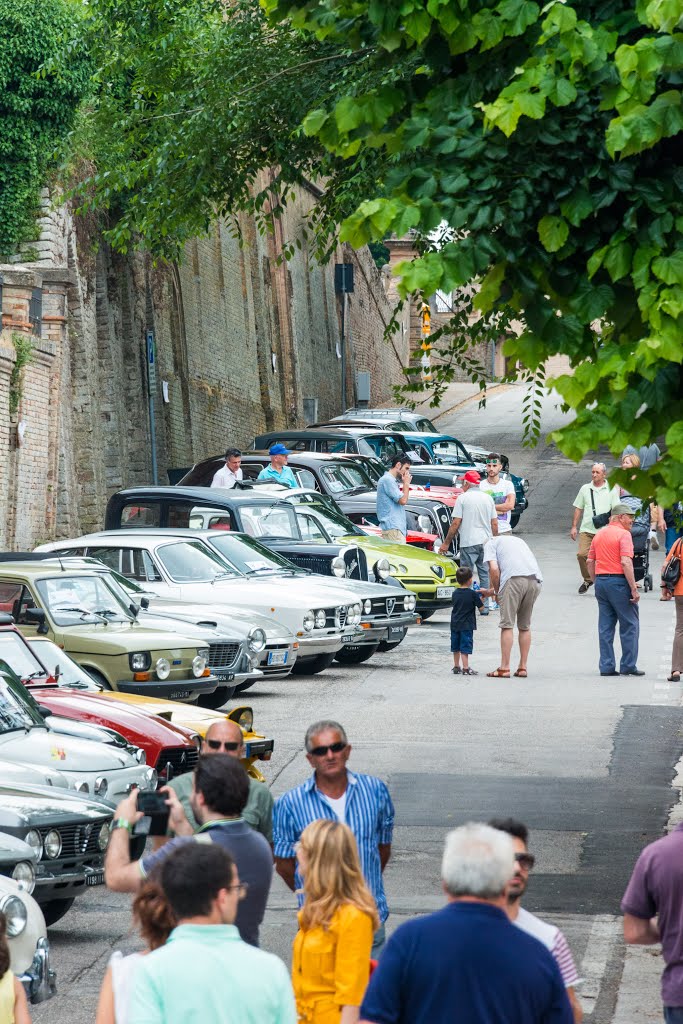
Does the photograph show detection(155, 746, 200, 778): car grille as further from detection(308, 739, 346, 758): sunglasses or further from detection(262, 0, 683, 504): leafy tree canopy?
detection(308, 739, 346, 758): sunglasses

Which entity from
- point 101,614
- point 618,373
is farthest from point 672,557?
point 618,373

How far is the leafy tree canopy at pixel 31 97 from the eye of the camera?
27.0 meters

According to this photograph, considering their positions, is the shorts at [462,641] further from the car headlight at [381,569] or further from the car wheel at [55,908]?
the car wheel at [55,908]

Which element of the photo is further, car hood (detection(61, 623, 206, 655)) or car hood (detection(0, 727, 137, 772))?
car hood (detection(61, 623, 206, 655))

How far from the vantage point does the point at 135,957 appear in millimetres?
4441

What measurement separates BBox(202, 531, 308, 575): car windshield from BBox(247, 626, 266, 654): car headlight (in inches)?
74.2

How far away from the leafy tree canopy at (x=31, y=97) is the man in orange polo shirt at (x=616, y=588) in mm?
13663

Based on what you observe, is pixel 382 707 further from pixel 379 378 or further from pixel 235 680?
pixel 379 378

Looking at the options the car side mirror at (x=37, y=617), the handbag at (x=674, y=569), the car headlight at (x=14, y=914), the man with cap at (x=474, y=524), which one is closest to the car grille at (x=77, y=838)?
the car headlight at (x=14, y=914)

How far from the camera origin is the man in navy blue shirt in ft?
13.5

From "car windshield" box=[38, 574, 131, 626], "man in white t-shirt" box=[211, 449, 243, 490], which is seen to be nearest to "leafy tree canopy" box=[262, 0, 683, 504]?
"car windshield" box=[38, 574, 131, 626]

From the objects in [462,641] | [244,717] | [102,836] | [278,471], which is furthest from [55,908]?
[278,471]

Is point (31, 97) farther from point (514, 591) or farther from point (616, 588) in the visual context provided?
point (616, 588)

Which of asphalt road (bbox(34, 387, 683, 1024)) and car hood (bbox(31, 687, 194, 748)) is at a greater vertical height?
car hood (bbox(31, 687, 194, 748))
